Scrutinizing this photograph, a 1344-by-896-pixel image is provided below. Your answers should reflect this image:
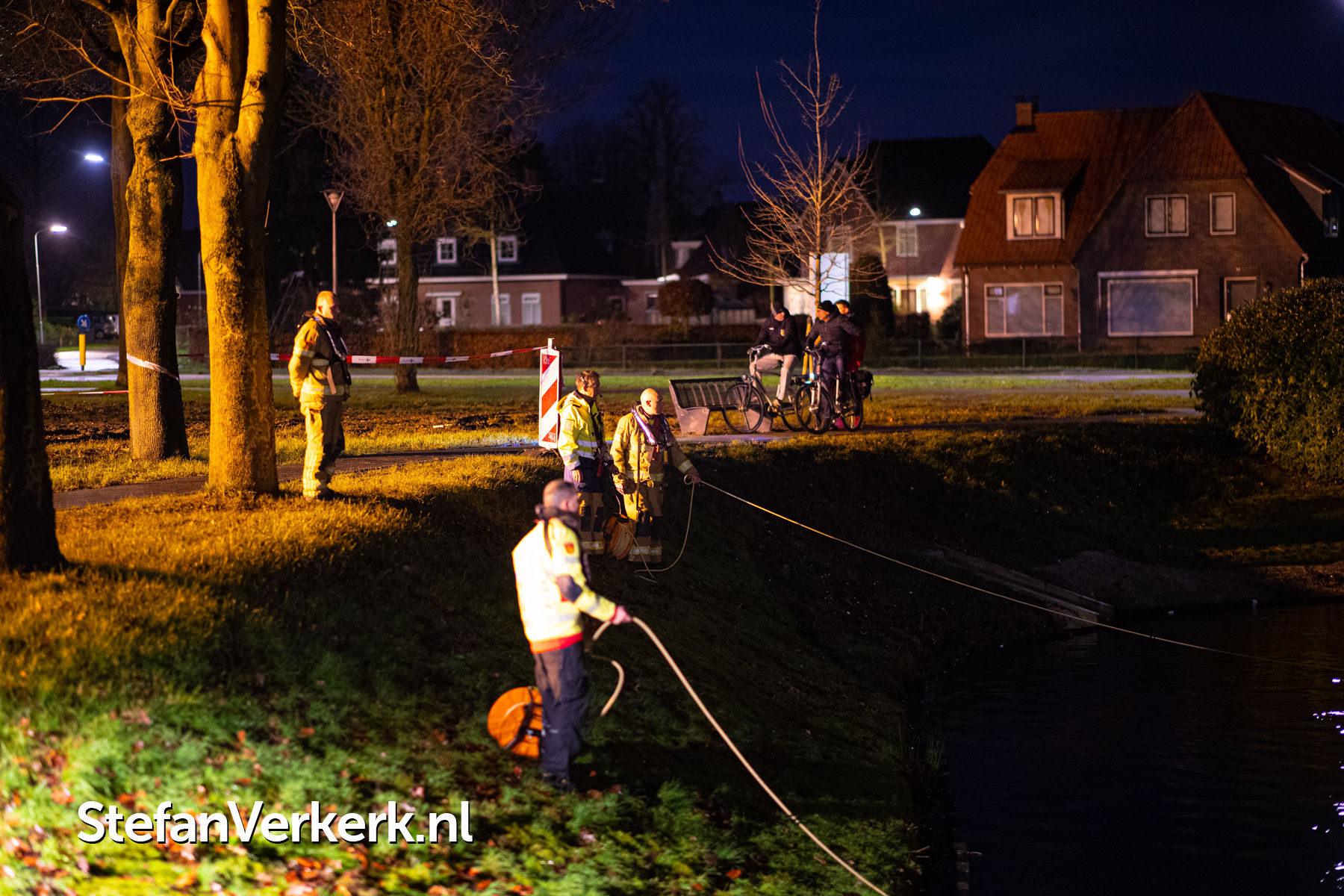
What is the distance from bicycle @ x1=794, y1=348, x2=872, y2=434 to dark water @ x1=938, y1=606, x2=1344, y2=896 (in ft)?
17.9

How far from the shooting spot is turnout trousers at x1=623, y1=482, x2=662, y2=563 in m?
13.1

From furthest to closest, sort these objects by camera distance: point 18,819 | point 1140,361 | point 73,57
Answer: point 1140,361 < point 73,57 < point 18,819

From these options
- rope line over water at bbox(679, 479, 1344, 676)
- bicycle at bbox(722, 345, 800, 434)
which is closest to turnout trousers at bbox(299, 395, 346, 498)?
rope line over water at bbox(679, 479, 1344, 676)

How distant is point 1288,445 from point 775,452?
10.3m

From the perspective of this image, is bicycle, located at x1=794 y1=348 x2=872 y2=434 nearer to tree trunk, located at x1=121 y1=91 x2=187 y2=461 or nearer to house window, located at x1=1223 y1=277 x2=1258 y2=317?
tree trunk, located at x1=121 y1=91 x2=187 y2=461

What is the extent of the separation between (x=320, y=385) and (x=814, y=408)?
10.7 metres

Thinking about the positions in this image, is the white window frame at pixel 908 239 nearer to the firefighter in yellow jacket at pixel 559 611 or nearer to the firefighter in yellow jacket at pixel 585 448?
the firefighter in yellow jacket at pixel 585 448

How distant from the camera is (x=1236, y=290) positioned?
1934 inches

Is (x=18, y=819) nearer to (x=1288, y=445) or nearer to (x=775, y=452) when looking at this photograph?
(x=775, y=452)

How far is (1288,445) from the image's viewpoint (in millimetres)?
24469

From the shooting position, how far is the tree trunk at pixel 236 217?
41.5 feet

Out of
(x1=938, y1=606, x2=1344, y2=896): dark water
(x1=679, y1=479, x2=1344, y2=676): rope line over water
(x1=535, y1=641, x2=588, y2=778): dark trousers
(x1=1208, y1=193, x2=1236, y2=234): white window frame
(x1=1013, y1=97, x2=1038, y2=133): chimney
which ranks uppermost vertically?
(x1=1013, y1=97, x2=1038, y2=133): chimney

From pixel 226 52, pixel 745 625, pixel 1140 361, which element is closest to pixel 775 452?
pixel 745 625

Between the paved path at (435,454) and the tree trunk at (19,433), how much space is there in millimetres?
3938
